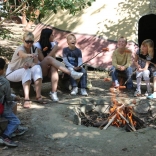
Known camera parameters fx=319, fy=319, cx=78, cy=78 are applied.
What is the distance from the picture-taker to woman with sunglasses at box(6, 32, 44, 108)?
5.44m

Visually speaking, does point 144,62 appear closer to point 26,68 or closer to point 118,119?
point 118,119

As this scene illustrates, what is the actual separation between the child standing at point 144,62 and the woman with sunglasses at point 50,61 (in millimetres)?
1176

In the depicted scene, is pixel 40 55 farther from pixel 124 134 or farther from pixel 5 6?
pixel 5 6

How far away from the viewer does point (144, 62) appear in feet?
21.1

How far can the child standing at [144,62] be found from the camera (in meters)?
6.25

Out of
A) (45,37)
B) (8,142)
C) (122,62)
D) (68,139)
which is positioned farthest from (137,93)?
(8,142)

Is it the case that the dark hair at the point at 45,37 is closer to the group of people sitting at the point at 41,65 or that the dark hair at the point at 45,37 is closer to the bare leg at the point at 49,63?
the group of people sitting at the point at 41,65

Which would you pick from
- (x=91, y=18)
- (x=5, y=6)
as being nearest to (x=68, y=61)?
(x=91, y=18)

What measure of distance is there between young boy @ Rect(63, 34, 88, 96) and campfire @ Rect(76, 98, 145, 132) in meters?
0.90

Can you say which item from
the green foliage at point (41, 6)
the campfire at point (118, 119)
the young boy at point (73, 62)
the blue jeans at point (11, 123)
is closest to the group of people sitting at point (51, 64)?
the young boy at point (73, 62)

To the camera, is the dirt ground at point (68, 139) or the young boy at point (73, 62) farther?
the young boy at point (73, 62)

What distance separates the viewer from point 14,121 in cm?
401

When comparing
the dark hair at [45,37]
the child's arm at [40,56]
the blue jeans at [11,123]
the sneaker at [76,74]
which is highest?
the dark hair at [45,37]

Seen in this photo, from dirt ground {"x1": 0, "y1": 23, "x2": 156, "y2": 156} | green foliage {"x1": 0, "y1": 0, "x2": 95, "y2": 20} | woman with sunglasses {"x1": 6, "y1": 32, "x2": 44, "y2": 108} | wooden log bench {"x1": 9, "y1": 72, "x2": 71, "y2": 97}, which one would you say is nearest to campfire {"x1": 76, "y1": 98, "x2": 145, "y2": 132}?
dirt ground {"x1": 0, "y1": 23, "x2": 156, "y2": 156}
